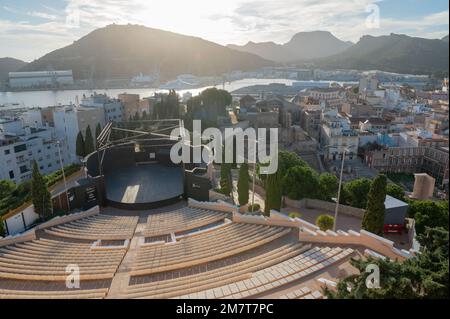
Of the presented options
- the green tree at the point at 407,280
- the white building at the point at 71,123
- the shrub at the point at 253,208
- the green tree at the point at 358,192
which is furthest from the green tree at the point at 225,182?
the white building at the point at 71,123

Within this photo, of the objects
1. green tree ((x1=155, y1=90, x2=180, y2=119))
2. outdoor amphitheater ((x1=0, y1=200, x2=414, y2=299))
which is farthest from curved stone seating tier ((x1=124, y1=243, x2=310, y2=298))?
green tree ((x1=155, y1=90, x2=180, y2=119))

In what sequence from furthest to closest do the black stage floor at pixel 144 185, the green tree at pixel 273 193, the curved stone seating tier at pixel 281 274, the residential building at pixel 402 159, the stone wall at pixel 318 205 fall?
the residential building at pixel 402 159
the black stage floor at pixel 144 185
the stone wall at pixel 318 205
the green tree at pixel 273 193
the curved stone seating tier at pixel 281 274

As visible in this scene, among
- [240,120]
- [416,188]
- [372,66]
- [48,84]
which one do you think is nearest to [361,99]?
[240,120]

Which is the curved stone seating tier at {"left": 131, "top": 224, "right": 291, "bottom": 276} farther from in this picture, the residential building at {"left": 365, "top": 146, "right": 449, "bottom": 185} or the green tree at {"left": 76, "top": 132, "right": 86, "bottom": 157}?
the residential building at {"left": 365, "top": 146, "right": 449, "bottom": 185}

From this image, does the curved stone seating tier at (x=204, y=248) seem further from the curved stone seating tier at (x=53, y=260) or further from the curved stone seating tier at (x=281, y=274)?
the curved stone seating tier at (x=281, y=274)

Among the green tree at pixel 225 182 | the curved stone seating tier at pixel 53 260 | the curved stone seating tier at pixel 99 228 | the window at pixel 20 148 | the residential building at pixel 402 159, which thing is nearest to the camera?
the curved stone seating tier at pixel 53 260

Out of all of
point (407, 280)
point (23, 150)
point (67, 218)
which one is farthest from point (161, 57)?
point (407, 280)

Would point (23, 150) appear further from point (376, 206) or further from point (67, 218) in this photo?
point (376, 206)
